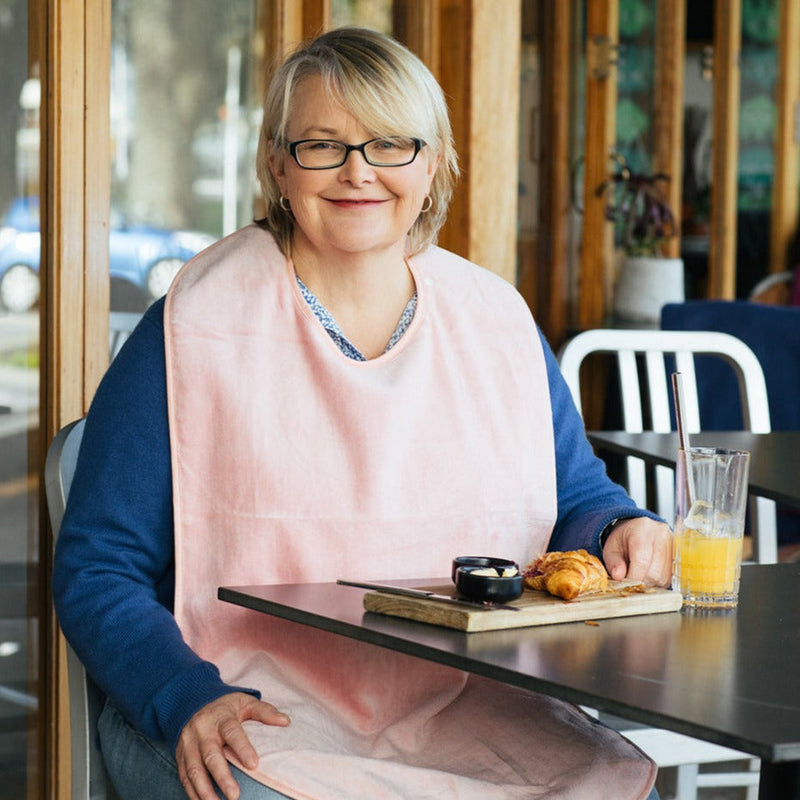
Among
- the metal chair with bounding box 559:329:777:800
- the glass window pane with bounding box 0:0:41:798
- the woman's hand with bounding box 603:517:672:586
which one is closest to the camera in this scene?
the woman's hand with bounding box 603:517:672:586

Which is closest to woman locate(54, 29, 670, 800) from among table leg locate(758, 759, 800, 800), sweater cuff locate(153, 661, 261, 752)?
sweater cuff locate(153, 661, 261, 752)

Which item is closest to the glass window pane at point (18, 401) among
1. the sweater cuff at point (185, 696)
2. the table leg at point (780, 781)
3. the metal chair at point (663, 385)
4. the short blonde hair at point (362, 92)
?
the short blonde hair at point (362, 92)

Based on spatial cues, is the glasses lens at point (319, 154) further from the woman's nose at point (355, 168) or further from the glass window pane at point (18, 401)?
the glass window pane at point (18, 401)

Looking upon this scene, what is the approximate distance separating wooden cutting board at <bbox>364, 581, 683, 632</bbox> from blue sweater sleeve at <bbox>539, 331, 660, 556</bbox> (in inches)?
16.6

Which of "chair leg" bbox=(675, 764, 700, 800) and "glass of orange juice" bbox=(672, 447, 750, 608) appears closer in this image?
"glass of orange juice" bbox=(672, 447, 750, 608)

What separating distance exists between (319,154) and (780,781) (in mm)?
954

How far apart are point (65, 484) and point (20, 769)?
789mm

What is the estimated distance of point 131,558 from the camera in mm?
1555

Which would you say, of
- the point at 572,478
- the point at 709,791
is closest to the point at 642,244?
the point at 709,791

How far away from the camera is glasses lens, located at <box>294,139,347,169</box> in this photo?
167 centimetres

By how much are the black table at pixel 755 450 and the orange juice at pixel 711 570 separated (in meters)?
0.48

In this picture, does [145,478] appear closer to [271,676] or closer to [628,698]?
[271,676]

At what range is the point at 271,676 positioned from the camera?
1566 millimetres

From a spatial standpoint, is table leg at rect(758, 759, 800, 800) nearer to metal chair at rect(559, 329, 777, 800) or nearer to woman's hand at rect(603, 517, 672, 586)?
woman's hand at rect(603, 517, 672, 586)
